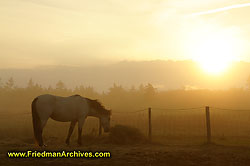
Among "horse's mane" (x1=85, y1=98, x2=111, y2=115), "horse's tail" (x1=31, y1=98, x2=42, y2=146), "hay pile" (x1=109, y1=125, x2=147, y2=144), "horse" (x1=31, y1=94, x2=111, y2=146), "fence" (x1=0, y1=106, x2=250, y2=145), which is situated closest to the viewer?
"horse's tail" (x1=31, y1=98, x2=42, y2=146)

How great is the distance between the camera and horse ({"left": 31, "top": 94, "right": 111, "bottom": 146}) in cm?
1011

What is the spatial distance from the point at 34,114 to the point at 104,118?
12.2ft

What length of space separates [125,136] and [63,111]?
3.41 meters

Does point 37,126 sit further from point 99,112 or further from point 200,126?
point 200,126

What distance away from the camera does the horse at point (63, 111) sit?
33.2 feet

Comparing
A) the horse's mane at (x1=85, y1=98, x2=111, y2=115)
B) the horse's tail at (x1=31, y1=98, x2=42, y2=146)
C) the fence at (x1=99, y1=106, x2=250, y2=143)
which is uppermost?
the horse's mane at (x1=85, y1=98, x2=111, y2=115)

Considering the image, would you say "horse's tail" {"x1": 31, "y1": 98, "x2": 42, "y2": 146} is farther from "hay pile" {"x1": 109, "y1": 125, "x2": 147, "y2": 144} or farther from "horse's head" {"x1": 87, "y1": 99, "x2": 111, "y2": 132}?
"hay pile" {"x1": 109, "y1": 125, "x2": 147, "y2": 144}

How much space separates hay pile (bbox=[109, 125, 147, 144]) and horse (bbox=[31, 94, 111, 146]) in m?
0.61

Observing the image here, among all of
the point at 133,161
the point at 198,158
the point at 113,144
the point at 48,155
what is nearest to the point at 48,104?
the point at 48,155

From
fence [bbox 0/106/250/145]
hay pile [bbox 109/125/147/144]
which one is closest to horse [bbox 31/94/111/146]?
hay pile [bbox 109/125/147/144]

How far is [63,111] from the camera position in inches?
425

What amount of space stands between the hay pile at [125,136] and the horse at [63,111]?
23.9 inches

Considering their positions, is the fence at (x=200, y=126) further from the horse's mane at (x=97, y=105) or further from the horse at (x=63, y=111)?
the horse at (x=63, y=111)

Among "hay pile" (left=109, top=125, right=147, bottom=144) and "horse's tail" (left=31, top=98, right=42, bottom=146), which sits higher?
"horse's tail" (left=31, top=98, right=42, bottom=146)
